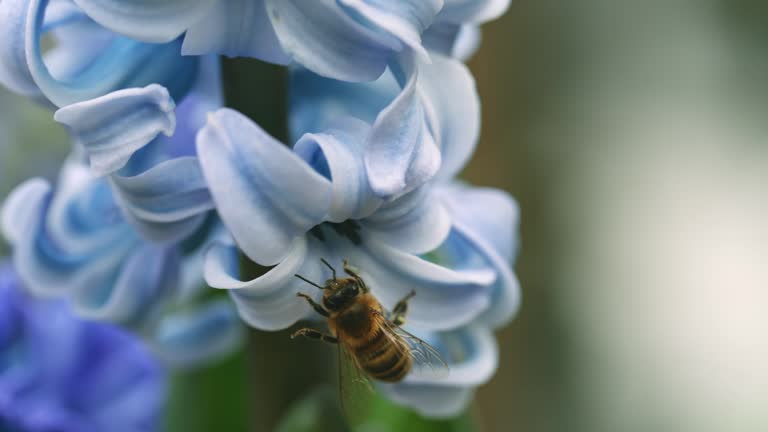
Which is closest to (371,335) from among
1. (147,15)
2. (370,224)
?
(370,224)

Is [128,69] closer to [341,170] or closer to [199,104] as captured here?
[199,104]

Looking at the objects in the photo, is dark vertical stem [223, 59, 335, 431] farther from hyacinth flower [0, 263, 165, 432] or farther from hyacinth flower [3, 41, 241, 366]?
hyacinth flower [0, 263, 165, 432]

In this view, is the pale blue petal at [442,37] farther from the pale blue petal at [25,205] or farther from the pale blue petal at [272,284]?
the pale blue petal at [25,205]

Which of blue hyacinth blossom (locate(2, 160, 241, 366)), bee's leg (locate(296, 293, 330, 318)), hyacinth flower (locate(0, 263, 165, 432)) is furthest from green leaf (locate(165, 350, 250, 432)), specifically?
bee's leg (locate(296, 293, 330, 318))

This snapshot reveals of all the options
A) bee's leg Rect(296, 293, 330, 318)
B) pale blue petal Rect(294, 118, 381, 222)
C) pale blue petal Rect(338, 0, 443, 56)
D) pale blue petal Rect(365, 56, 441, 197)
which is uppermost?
pale blue petal Rect(338, 0, 443, 56)

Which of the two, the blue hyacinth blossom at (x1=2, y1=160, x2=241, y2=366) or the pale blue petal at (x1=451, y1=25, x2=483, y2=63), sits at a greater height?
the pale blue petal at (x1=451, y1=25, x2=483, y2=63)

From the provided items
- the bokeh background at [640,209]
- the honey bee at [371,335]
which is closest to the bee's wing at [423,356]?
the honey bee at [371,335]

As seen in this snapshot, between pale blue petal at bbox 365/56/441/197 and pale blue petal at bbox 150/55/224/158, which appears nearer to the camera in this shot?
pale blue petal at bbox 365/56/441/197
